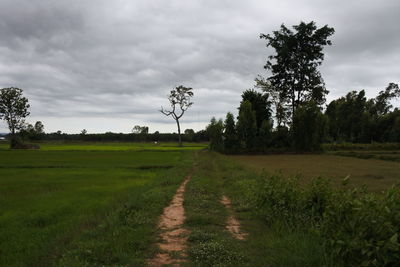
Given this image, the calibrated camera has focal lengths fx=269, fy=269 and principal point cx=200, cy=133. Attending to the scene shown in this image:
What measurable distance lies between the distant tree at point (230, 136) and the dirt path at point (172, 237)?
38.6m

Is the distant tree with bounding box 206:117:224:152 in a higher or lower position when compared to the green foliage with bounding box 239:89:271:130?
lower

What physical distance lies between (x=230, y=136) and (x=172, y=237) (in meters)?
42.2

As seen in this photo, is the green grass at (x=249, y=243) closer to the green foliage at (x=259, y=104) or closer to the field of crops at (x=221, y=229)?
the field of crops at (x=221, y=229)

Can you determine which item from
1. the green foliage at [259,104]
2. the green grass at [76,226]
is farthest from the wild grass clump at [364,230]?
the green foliage at [259,104]

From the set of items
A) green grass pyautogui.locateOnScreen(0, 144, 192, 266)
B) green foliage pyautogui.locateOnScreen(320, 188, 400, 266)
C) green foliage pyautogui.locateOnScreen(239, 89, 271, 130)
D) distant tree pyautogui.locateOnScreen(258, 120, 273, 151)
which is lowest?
green grass pyautogui.locateOnScreen(0, 144, 192, 266)

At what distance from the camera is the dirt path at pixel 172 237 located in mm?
5117

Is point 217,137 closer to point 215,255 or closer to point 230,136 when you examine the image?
point 230,136

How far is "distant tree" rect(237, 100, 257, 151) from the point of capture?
154ft

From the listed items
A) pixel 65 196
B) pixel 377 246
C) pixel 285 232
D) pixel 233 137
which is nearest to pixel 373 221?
pixel 377 246

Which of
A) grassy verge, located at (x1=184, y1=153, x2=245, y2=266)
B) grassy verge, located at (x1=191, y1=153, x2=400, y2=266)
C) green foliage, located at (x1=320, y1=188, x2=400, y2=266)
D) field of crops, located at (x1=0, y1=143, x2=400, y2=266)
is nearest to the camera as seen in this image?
green foliage, located at (x1=320, y1=188, x2=400, y2=266)

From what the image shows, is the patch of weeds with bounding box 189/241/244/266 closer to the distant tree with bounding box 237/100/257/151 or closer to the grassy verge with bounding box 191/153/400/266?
the grassy verge with bounding box 191/153/400/266

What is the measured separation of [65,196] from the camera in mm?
11742

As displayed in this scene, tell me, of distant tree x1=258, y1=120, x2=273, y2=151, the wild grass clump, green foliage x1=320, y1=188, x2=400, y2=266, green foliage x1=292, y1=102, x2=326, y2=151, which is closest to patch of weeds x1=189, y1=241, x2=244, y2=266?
the wild grass clump

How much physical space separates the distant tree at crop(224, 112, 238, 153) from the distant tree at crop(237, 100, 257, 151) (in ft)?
3.55
